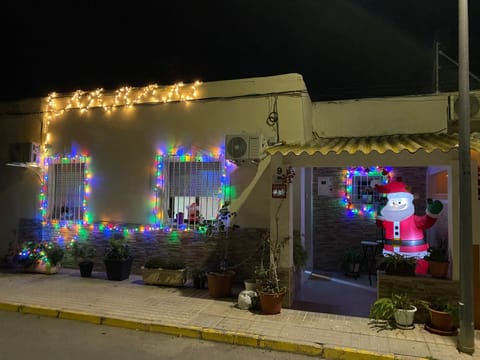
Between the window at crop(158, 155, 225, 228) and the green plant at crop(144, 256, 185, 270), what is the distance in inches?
38.8

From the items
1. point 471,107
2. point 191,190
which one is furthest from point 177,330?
point 471,107

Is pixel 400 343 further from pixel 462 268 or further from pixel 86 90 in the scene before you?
pixel 86 90

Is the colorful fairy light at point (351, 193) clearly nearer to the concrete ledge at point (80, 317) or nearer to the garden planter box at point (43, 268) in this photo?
the concrete ledge at point (80, 317)

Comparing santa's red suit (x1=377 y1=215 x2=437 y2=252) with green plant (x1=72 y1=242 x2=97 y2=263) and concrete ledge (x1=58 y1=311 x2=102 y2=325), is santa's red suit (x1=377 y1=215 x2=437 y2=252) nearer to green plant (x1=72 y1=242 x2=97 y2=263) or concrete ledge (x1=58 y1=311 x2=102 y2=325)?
concrete ledge (x1=58 y1=311 x2=102 y2=325)

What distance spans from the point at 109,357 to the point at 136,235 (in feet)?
15.7

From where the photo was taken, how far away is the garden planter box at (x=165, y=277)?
8.47 meters

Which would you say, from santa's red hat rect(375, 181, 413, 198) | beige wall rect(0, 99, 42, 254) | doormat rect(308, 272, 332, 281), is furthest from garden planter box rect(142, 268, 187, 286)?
santa's red hat rect(375, 181, 413, 198)

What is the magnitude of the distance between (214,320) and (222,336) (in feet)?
1.86

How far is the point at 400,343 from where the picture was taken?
5.40m

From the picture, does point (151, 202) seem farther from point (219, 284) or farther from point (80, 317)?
point (80, 317)

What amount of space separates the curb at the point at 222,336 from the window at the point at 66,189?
368cm

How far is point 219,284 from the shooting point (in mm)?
7508

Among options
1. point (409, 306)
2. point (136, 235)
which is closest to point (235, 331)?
point (409, 306)

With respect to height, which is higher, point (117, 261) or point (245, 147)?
point (245, 147)
